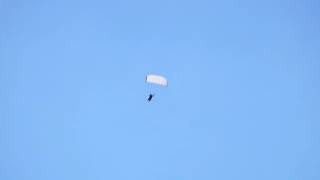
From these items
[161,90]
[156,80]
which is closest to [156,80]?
[156,80]

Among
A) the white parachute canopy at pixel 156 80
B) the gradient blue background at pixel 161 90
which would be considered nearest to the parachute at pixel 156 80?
the white parachute canopy at pixel 156 80

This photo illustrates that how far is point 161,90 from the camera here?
4363 mm

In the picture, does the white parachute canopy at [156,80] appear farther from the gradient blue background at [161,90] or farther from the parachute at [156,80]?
the gradient blue background at [161,90]

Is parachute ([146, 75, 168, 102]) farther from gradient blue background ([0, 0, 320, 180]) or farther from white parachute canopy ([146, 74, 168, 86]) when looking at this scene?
gradient blue background ([0, 0, 320, 180])

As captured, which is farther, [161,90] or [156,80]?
[161,90]

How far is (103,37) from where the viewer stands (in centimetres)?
434

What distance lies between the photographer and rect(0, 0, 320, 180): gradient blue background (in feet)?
13.9

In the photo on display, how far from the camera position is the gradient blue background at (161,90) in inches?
167

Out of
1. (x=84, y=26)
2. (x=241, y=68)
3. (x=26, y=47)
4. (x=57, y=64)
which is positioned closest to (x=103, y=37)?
(x=84, y=26)

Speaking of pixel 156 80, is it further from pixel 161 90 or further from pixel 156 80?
pixel 161 90

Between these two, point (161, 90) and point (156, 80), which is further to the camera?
point (161, 90)

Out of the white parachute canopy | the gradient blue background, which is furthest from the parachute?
the gradient blue background

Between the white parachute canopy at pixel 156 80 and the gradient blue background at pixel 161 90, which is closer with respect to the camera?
the white parachute canopy at pixel 156 80

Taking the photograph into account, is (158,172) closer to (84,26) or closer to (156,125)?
(156,125)
